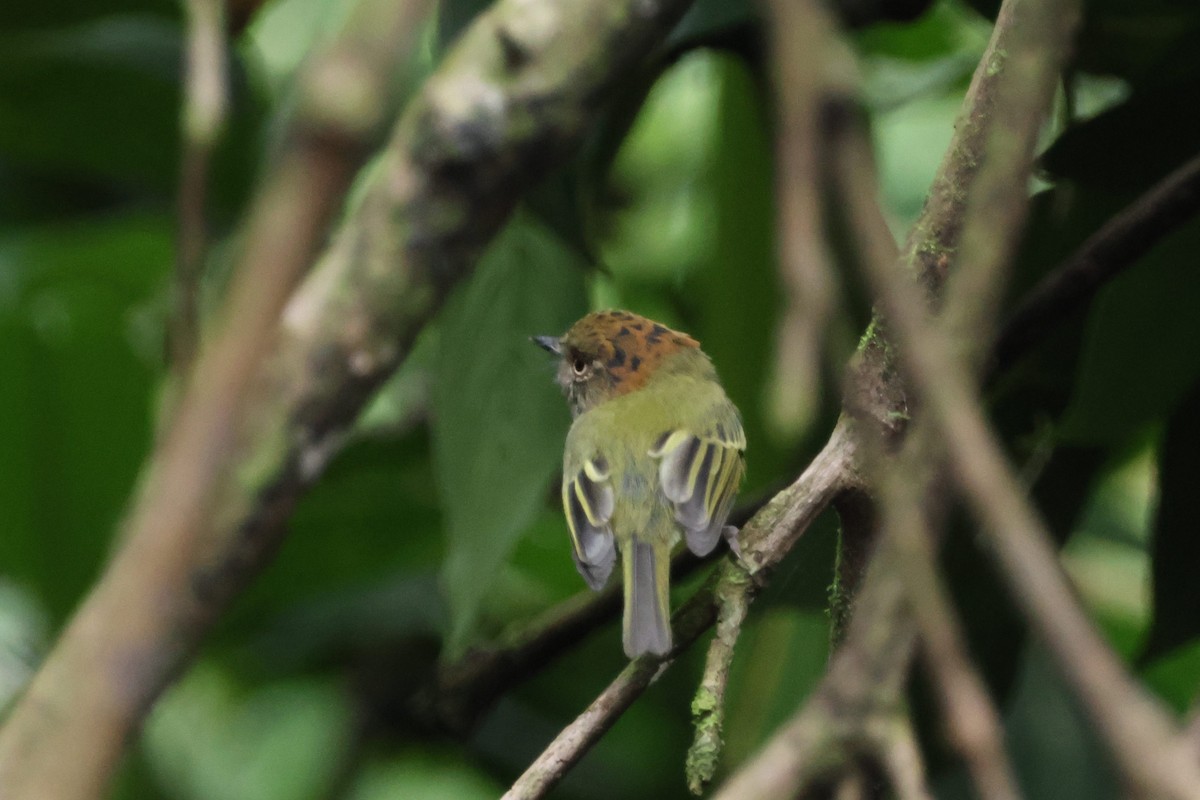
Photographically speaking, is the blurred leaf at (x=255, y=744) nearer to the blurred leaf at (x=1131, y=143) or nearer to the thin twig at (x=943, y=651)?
the blurred leaf at (x=1131, y=143)

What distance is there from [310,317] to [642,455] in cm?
218

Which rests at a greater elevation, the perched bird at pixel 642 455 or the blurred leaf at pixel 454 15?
the blurred leaf at pixel 454 15

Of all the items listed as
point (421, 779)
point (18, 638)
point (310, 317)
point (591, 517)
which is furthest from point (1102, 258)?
point (18, 638)

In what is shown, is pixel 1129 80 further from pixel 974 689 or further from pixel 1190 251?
pixel 974 689

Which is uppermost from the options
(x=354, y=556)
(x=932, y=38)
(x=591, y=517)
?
(x=932, y=38)

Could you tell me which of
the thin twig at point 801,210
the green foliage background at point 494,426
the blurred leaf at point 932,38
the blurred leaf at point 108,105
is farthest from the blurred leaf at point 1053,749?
the thin twig at point 801,210

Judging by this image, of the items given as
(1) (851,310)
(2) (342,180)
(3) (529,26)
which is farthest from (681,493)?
(2) (342,180)

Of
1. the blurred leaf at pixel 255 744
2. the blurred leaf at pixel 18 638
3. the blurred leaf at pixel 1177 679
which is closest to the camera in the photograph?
the blurred leaf at pixel 255 744

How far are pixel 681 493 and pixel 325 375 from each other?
6.03 feet

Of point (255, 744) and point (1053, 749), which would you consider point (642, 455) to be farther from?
point (1053, 749)

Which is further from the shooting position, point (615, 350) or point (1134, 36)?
point (615, 350)

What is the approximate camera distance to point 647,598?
2580 mm

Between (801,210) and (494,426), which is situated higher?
(801,210)

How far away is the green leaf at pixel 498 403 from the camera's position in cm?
271
